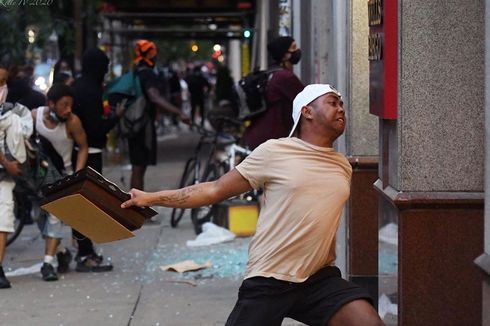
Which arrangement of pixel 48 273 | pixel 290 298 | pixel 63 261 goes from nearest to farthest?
pixel 290 298 < pixel 48 273 < pixel 63 261

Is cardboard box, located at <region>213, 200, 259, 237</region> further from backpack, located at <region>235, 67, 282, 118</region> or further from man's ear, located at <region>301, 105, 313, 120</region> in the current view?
man's ear, located at <region>301, 105, 313, 120</region>

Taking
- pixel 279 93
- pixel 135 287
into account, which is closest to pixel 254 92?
pixel 279 93

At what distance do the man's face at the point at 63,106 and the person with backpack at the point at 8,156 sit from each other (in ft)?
1.00

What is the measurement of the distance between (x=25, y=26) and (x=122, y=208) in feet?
42.7

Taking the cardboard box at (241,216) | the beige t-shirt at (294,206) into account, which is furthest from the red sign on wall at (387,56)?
the cardboard box at (241,216)

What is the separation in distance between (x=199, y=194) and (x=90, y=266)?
16.0 feet

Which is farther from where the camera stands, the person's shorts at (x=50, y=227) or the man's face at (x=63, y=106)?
the person's shorts at (x=50, y=227)

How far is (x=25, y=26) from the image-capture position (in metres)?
17.5

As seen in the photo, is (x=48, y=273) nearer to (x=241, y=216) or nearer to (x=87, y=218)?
(x=241, y=216)

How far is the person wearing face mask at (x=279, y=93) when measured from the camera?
30.6 feet

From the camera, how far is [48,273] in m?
9.24

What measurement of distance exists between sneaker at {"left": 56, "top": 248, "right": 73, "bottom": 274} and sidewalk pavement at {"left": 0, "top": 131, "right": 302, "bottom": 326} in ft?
0.27

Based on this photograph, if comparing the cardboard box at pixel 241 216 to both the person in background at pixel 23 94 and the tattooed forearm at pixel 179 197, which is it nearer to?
the person in background at pixel 23 94

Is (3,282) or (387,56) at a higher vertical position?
(387,56)
